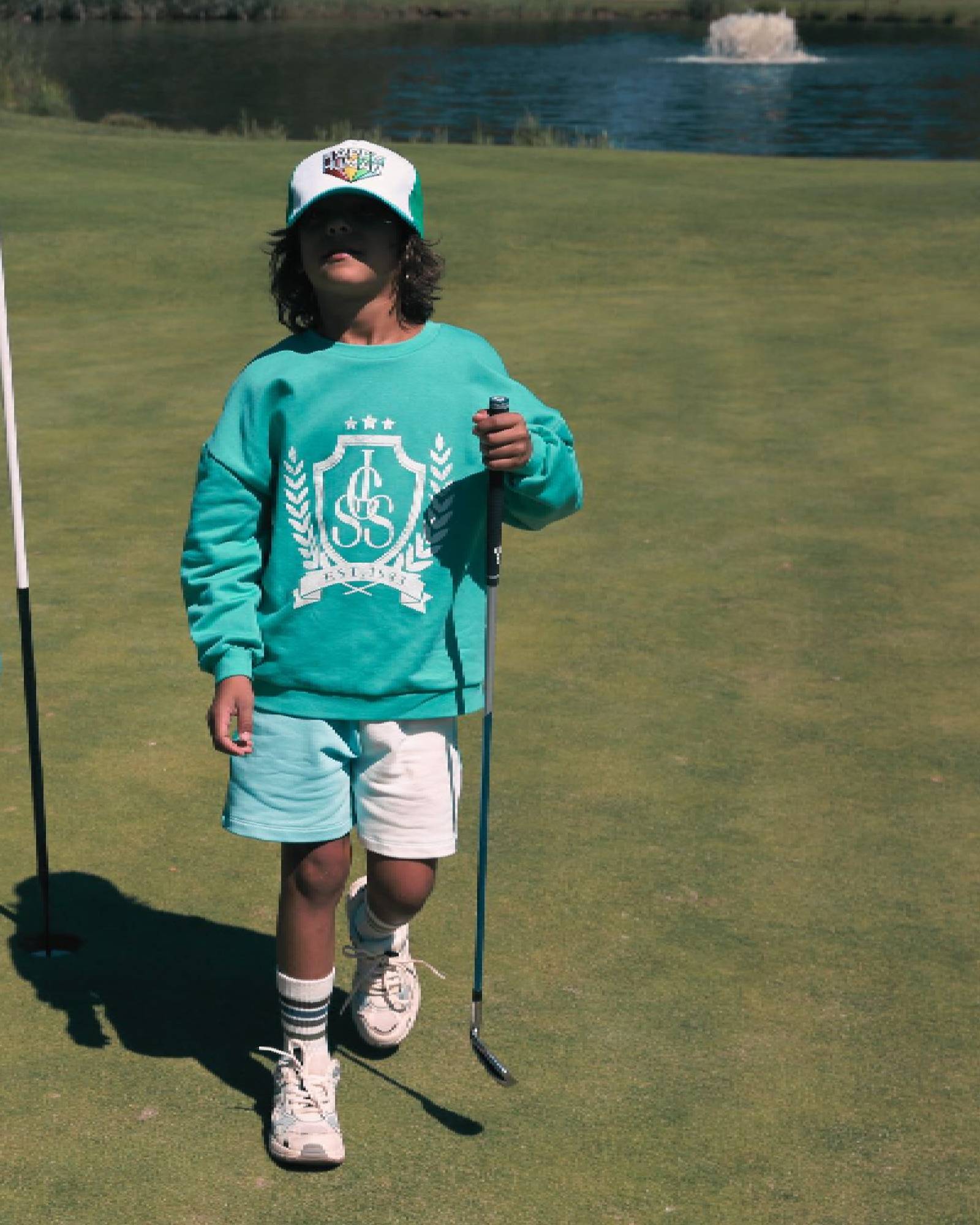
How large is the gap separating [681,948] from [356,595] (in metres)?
1.27

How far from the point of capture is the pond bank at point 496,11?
230 feet

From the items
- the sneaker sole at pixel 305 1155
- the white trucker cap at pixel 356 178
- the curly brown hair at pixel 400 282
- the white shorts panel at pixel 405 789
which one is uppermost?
the white trucker cap at pixel 356 178

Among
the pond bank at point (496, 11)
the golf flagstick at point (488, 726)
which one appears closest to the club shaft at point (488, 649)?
the golf flagstick at point (488, 726)

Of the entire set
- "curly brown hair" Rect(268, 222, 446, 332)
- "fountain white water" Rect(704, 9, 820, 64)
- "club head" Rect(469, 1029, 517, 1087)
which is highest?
"curly brown hair" Rect(268, 222, 446, 332)

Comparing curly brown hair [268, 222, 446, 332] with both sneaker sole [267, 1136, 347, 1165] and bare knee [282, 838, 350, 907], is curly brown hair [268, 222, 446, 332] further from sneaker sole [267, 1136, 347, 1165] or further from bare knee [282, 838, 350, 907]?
sneaker sole [267, 1136, 347, 1165]

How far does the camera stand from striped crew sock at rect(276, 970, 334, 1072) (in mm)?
3559

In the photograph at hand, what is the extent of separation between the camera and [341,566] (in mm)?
3463

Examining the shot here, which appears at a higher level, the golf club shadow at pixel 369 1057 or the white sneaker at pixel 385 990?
the white sneaker at pixel 385 990

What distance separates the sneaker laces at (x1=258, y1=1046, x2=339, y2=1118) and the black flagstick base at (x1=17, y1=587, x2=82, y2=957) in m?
0.80

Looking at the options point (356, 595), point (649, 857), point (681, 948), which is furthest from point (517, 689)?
point (356, 595)

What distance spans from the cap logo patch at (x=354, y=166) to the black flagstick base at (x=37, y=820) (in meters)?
1.24

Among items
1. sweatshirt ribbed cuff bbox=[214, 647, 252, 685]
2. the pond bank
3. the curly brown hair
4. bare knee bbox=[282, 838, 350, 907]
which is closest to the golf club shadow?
bare knee bbox=[282, 838, 350, 907]

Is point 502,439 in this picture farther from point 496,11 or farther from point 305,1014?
point 496,11

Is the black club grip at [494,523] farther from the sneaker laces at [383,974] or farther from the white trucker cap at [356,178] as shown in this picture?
the sneaker laces at [383,974]
